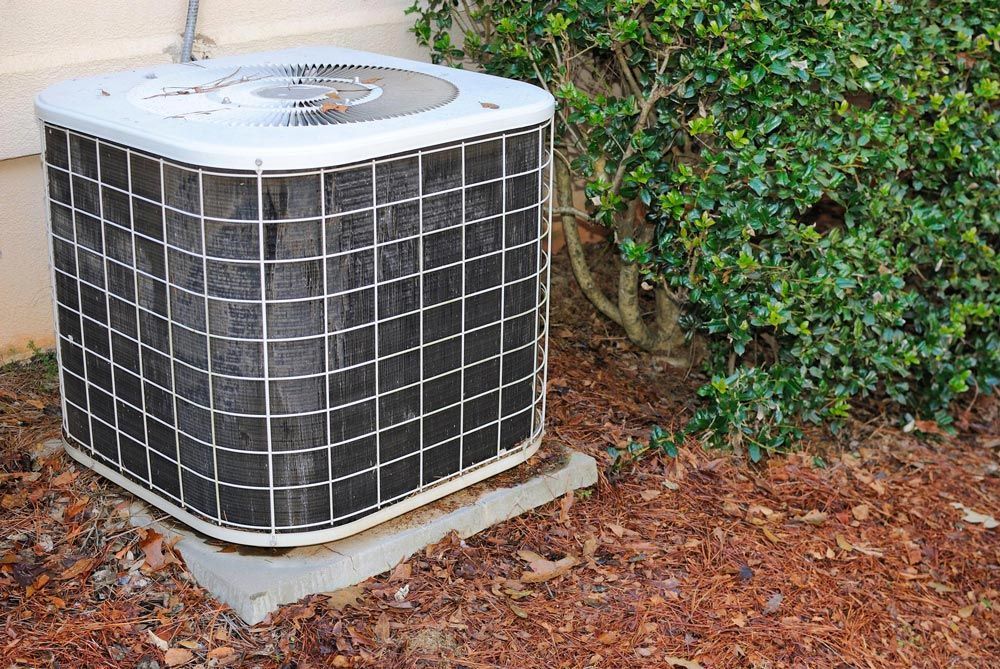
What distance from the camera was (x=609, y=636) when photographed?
113 inches

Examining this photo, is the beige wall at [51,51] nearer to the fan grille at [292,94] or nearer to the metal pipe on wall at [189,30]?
the metal pipe on wall at [189,30]

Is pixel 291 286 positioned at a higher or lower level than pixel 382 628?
higher

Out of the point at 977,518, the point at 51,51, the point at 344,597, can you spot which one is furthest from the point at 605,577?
the point at 51,51

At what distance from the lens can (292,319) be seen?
260cm

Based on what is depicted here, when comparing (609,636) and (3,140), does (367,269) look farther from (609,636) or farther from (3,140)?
(3,140)

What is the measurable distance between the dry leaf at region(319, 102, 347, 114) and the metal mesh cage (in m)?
0.27

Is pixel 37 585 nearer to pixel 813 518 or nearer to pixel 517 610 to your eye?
pixel 517 610

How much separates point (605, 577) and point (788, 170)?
1.37m

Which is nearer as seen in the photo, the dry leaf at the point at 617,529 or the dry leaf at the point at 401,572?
the dry leaf at the point at 401,572

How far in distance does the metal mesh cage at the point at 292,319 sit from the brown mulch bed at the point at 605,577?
22cm

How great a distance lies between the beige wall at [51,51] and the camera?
137 inches

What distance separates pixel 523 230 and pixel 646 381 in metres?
1.40

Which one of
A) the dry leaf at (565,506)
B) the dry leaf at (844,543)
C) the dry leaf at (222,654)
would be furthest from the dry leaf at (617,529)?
the dry leaf at (222,654)

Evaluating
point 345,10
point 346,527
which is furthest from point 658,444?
point 345,10
